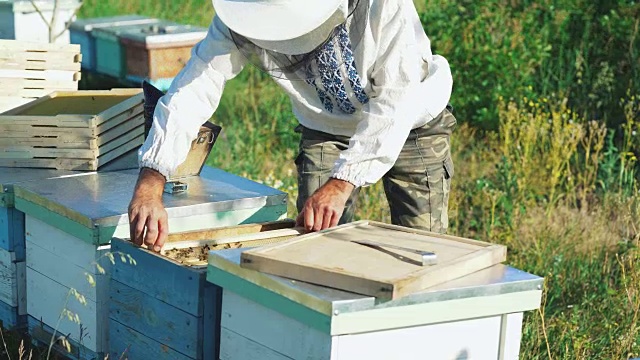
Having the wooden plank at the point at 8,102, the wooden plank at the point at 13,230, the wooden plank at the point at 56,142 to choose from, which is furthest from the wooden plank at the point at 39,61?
the wooden plank at the point at 13,230

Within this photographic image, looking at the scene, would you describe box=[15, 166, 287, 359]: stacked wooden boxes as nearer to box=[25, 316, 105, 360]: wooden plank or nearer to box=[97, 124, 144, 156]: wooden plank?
box=[25, 316, 105, 360]: wooden plank

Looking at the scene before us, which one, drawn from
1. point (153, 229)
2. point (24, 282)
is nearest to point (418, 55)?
point (153, 229)

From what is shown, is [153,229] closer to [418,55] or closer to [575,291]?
[418,55]

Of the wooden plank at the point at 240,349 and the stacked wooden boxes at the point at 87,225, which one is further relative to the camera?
the stacked wooden boxes at the point at 87,225

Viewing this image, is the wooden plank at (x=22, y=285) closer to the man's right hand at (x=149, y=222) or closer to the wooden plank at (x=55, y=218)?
the wooden plank at (x=55, y=218)

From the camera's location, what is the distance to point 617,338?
3.65 meters

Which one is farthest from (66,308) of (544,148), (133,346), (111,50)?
(111,50)

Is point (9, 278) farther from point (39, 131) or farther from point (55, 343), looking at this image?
point (39, 131)

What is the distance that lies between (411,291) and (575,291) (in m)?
2.05

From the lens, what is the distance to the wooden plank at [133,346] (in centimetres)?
287

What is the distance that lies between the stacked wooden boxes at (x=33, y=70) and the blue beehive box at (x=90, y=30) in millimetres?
2314

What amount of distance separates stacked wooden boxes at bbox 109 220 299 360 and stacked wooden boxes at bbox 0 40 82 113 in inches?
58.8

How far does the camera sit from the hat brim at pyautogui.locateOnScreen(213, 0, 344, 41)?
9.25 feet

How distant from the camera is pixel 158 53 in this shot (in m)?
6.17
